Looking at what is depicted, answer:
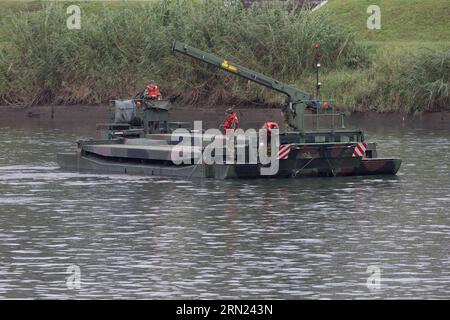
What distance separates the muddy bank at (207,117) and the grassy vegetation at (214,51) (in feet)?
1.92

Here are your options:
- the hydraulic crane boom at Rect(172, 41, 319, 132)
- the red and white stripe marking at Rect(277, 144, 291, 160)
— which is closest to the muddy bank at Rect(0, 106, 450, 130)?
the hydraulic crane boom at Rect(172, 41, 319, 132)

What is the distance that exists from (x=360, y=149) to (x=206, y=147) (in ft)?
15.5

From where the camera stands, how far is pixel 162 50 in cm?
8062

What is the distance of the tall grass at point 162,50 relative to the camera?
79.3 meters

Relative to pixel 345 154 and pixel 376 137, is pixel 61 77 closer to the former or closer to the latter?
pixel 376 137

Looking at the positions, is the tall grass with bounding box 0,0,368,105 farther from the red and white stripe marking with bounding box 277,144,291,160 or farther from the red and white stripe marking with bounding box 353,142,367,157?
the red and white stripe marking with bounding box 277,144,291,160

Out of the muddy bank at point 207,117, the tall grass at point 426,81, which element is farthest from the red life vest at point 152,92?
the tall grass at point 426,81

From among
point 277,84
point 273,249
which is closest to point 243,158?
point 277,84

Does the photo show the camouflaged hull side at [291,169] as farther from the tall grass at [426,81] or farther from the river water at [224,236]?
the tall grass at [426,81]

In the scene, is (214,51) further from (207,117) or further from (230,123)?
(230,123)

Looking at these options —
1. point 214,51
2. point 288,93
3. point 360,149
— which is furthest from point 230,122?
point 214,51

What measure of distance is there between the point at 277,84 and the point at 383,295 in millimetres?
24591

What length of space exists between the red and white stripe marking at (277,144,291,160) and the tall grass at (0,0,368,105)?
32.4m

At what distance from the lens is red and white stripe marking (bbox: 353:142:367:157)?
47000 millimetres
